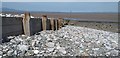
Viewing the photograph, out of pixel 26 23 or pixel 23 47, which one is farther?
pixel 26 23

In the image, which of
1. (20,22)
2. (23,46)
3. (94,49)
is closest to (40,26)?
(20,22)

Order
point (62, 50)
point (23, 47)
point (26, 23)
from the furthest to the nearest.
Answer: point (26, 23)
point (62, 50)
point (23, 47)

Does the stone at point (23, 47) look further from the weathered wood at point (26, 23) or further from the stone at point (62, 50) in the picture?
the weathered wood at point (26, 23)

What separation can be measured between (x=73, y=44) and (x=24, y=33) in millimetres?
2182

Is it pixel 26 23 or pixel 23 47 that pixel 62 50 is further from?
pixel 26 23

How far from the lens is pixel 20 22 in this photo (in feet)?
36.9

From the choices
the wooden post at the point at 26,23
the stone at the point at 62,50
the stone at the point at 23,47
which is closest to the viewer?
the stone at the point at 23,47

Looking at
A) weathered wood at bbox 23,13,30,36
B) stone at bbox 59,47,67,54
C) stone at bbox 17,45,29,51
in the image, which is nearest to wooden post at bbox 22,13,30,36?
weathered wood at bbox 23,13,30,36

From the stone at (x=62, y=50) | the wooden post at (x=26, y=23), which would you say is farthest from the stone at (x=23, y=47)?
the wooden post at (x=26, y=23)

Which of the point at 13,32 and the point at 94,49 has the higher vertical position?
the point at 13,32

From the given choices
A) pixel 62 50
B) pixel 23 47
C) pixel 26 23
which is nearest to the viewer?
pixel 23 47

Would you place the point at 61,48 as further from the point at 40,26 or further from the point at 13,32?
the point at 40,26

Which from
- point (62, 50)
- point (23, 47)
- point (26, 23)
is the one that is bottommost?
point (62, 50)

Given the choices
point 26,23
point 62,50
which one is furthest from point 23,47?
point 26,23
